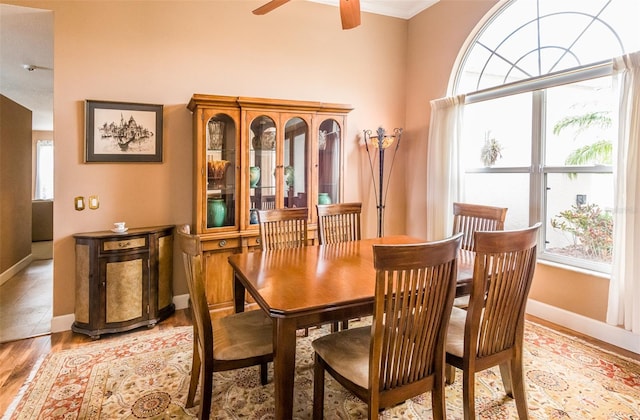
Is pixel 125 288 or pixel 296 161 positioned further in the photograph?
pixel 296 161

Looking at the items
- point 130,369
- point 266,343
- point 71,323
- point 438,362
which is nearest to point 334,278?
point 266,343

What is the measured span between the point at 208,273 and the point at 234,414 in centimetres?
149

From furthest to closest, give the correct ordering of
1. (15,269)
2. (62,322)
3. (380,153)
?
(15,269), (380,153), (62,322)

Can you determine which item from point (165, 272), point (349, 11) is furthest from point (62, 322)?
point (349, 11)

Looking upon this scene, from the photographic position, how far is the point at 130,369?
2336mm

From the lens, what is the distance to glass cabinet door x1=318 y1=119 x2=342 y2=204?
3.67 meters

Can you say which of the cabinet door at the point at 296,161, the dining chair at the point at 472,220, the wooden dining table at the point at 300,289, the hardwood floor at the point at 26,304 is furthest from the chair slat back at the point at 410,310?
the hardwood floor at the point at 26,304

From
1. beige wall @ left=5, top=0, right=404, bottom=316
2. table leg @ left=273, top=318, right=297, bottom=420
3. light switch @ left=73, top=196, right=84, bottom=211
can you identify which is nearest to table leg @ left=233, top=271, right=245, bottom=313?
table leg @ left=273, top=318, right=297, bottom=420

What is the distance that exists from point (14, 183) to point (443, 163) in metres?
5.50

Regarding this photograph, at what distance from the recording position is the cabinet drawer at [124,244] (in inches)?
111

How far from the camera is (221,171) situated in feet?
10.7

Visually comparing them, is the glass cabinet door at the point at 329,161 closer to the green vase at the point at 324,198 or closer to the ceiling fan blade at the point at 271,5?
the green vase at the point at 324,198

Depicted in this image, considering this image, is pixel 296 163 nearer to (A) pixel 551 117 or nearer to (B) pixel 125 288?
(B) pixel 125 288

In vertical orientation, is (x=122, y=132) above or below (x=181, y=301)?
above
